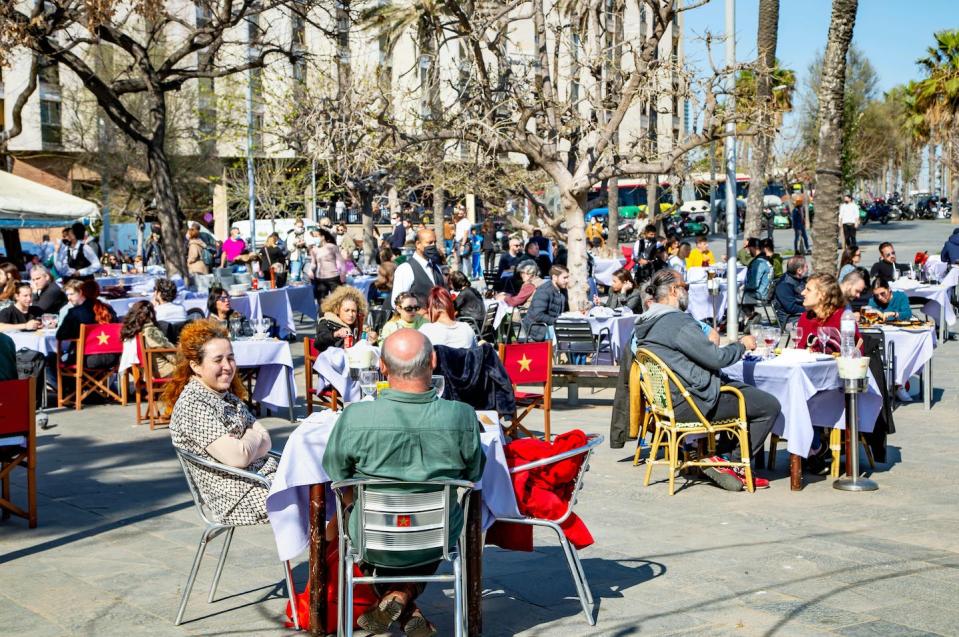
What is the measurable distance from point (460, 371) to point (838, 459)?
284cm

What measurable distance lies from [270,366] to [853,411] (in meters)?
5.71

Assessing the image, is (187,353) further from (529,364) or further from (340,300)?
(340,300)

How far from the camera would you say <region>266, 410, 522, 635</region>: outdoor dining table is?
5.23 metres

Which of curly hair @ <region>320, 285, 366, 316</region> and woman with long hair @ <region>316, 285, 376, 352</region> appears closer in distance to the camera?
woman with long hair @ <region>316, 285, 376, 352</region>

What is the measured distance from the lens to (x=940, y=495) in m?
8.13

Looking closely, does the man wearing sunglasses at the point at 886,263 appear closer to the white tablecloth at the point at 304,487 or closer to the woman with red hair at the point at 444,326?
the woman with red hair at the point at 444,326

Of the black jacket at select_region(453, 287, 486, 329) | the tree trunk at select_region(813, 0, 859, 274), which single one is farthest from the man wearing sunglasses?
the black jacket at select_region(453, 287, 486, 329)

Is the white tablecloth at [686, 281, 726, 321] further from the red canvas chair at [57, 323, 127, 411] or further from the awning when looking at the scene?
the awning

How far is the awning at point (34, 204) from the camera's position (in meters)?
17.5

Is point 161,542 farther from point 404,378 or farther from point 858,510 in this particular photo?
point 858,510

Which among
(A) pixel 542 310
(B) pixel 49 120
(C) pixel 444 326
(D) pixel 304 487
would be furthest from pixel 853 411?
(B) pixel 49 120

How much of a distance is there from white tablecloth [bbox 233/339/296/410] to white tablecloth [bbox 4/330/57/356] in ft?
8.43

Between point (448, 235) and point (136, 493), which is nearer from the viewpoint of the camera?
point (136, 493)

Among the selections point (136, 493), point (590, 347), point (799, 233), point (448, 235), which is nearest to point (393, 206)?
point (448, 235)
